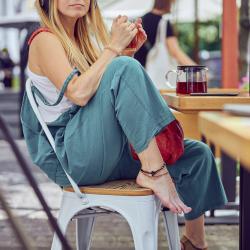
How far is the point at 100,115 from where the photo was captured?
105 inches

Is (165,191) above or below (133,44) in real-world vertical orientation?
below

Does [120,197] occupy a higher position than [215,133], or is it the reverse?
[215,133]

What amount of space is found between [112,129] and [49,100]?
0.36m

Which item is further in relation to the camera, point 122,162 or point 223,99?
point 122,162

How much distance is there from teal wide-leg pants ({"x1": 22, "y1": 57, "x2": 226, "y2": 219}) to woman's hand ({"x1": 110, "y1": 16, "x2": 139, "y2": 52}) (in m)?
0.16

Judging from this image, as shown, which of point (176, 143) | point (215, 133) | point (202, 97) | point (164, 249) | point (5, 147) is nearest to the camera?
point (215, 133)

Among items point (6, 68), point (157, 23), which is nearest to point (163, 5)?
point (157, 23)

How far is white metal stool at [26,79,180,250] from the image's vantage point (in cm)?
266

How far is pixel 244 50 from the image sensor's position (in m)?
9.09

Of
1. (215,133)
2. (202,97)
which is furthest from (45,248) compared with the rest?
(215,133)

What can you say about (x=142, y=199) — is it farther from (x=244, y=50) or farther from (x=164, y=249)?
(x=244, y=50)

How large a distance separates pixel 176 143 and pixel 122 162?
0.79 ft

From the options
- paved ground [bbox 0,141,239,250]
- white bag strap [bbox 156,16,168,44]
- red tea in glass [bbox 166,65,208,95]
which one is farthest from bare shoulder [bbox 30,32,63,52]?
white bag strap [bbox 156,16,168,44]

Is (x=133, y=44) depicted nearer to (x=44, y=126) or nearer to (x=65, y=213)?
(x=44, y=126)
